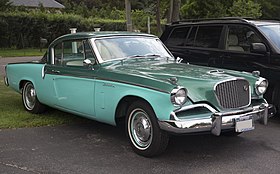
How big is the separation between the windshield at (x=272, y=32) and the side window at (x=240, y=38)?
187 mm

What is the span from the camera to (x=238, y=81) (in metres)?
5.04

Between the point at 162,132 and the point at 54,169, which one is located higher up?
the point at 162,132

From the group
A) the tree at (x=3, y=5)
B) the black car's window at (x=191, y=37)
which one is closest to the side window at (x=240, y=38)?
the black car's window at (x=191, y=37)

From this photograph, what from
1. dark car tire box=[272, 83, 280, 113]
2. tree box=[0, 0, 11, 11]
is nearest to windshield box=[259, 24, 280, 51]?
dark car tire box=[272, 83, 280, 113]

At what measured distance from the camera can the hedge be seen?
1062 inches

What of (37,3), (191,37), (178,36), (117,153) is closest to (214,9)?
(178,36)

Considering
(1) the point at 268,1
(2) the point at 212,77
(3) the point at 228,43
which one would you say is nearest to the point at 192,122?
(2) the point at 212,77

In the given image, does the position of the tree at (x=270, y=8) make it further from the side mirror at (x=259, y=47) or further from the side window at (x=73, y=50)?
the side window at (x=73, y=50)

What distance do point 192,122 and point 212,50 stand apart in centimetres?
388

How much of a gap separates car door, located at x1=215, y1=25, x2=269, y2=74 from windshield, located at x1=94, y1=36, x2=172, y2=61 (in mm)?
1723

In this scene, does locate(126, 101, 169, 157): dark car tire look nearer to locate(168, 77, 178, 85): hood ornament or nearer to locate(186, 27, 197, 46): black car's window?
locate(168, 77, 178, 85): hood ornament

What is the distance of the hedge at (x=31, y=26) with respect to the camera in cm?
2697

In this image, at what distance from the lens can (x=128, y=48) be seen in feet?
20.4

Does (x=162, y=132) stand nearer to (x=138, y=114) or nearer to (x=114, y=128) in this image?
(x=138, y=114)
